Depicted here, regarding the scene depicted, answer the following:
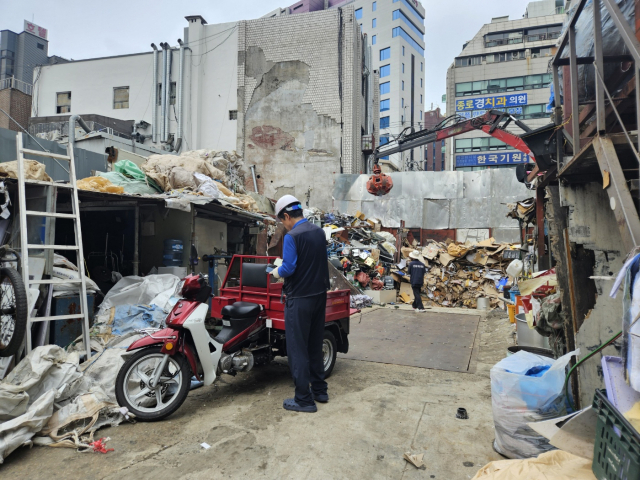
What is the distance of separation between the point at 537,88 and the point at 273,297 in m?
41.1

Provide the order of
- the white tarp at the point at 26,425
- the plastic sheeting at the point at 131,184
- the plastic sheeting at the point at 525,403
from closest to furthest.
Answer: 1. the plastic sheeting at the point at 525,403
2. the white tarp at the point at 26,425
3. the plastic sheeting at the point at 131,184

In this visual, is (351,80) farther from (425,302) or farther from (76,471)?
(76,471)

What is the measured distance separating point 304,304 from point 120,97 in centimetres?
2581

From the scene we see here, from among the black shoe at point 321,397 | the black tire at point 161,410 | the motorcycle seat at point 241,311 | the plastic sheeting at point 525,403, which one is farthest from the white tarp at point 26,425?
the plastic sheeting at point 525,403

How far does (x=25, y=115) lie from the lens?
2388 cm

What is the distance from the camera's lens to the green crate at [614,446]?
5.19 ft

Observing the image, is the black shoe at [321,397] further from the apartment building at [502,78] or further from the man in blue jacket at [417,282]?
the apartment building at [502,78]

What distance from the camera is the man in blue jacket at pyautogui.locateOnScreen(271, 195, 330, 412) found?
3.81 metres

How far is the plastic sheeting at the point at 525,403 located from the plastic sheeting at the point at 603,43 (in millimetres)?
2284

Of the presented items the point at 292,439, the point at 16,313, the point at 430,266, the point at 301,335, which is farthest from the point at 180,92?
the point at 292,439

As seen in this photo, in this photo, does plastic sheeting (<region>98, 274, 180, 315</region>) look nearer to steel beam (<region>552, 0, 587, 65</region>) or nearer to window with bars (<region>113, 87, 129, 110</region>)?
steel beam (<region>552, 0, 587, 65</region>)

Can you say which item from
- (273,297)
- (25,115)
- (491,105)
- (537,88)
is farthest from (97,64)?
(537,88)

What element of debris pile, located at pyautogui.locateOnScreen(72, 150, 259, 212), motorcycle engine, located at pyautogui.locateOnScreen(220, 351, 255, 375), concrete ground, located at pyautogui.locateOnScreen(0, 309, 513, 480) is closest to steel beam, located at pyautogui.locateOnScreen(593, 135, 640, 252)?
concrete ground, located at pyautogui.locateOnScreen(0, 309, 513, 480)

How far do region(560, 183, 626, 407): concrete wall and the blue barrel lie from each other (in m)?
7.12
